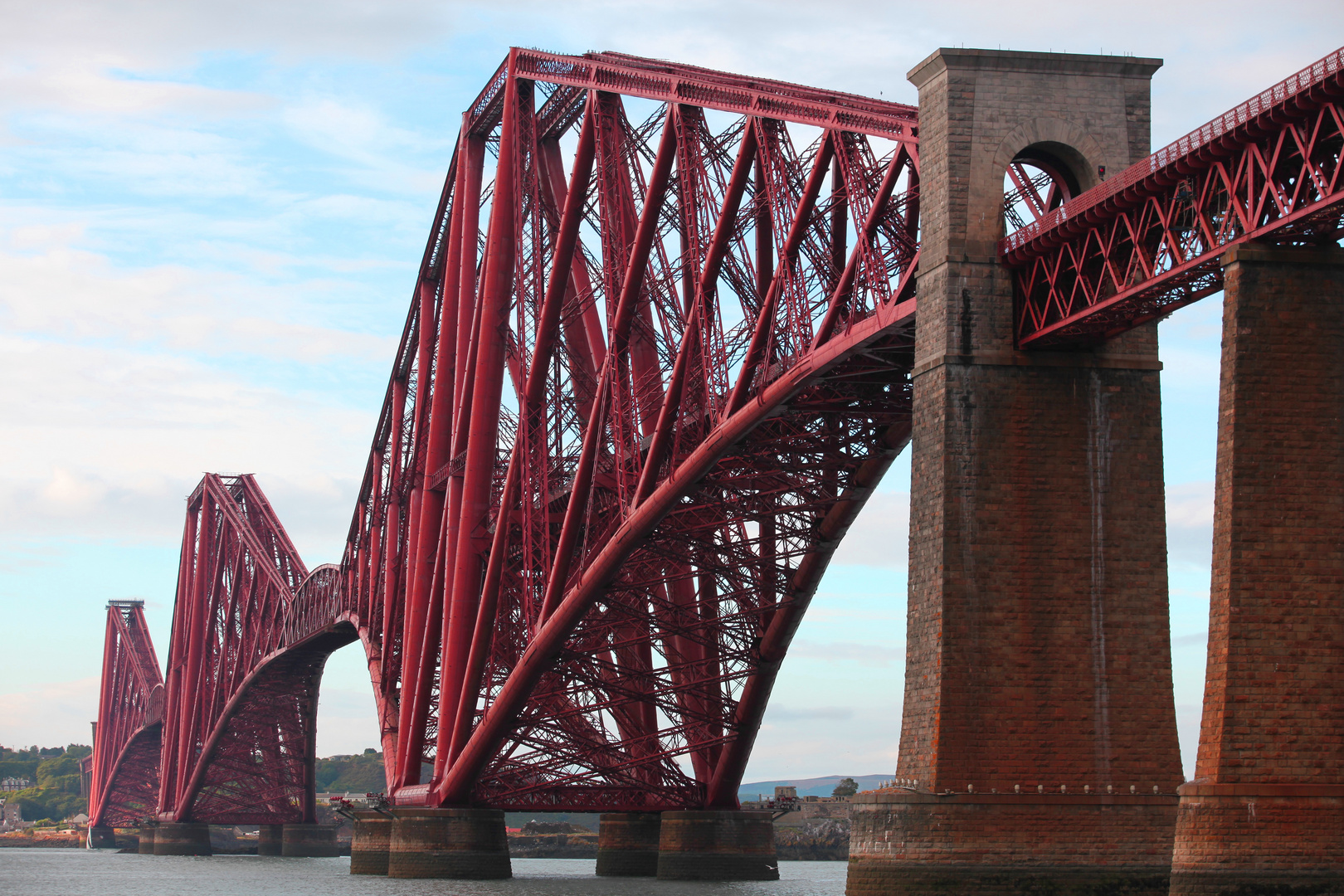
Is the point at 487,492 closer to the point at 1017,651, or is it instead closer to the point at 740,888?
the point at 740,888

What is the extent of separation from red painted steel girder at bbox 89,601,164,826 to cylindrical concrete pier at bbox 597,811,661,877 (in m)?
109

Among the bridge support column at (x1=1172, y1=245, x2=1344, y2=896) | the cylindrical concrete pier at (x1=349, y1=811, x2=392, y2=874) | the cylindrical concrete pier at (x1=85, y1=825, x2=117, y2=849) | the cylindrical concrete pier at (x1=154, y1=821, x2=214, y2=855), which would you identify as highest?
the bridge support column at (x1=1172, y1=245, x2=1344, y2=896)

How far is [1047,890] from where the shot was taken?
31.5 metres

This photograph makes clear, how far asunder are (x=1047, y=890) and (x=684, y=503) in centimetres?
2493

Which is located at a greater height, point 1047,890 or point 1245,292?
point 1245,292

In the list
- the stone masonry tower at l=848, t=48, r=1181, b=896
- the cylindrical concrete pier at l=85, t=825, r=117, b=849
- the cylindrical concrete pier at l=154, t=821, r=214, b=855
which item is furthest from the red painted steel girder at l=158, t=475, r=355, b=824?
the stone masonry tower at l=848, t=48, r=1181, b=896

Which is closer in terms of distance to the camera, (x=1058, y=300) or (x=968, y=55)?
(x=1058, y=300)

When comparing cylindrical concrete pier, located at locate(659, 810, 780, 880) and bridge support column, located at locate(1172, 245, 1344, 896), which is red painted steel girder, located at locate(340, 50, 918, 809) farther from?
bridge support column, located at locate(1172, 245, 1344, 896)

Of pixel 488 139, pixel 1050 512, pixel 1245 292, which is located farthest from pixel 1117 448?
pixel 488 139

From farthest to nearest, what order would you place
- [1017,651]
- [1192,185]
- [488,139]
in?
[488,139] < [1017,651] < [1192,185]

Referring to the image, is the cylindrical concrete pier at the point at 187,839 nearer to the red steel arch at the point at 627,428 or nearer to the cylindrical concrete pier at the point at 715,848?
the red steel arch at the point at 627,428

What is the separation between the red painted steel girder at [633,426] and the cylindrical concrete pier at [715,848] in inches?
35.8

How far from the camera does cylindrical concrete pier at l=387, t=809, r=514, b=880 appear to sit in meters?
62.3

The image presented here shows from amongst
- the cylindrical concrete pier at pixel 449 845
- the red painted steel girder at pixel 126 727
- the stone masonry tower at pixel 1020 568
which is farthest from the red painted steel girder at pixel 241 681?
the stone masonry tower at pixel 1020 568
